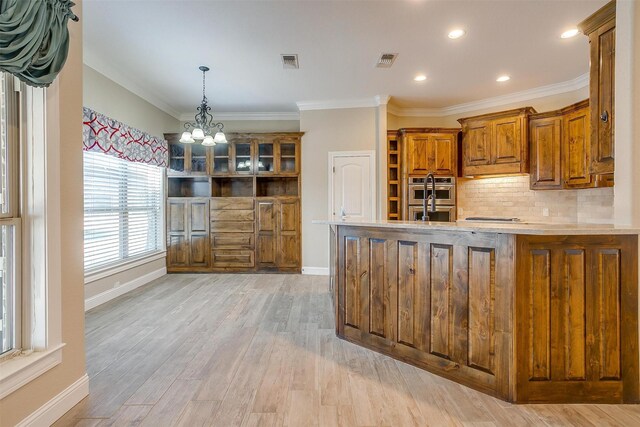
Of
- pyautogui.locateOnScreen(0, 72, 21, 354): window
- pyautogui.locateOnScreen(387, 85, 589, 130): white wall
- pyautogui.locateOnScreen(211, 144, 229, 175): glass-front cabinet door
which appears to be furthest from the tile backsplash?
pyautogui.locateOnScreen(0, 72, 21, 354): window

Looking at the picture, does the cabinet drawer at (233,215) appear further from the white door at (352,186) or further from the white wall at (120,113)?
the white door at (352,186)

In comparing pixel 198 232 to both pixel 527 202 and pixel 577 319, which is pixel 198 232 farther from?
pixel 527 202

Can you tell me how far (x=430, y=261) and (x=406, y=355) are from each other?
0.75 meters

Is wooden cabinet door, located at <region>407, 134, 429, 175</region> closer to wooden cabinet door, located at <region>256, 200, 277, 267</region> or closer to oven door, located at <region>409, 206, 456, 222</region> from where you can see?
oven door, located at <region>409, 206, 456, 222</region>

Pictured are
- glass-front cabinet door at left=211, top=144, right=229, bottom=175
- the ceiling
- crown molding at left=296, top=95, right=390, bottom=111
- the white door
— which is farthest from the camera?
glass-front cabinet door at left=211, top=144, right=229, bottom=175

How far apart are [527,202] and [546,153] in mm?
820

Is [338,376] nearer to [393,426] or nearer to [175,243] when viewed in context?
[393,426]

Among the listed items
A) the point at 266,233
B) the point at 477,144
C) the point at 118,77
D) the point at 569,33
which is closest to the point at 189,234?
the point at 266,233

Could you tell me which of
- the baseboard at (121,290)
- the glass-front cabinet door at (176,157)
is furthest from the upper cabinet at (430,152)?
the baseboard at (121,290)

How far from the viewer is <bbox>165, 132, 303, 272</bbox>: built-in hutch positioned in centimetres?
566

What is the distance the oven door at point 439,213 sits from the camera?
17.5 ft

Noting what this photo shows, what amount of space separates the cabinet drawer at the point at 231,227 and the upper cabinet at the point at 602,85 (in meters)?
4.67

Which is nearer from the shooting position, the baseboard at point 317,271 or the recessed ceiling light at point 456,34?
the recessed ceiling light at point 456,34

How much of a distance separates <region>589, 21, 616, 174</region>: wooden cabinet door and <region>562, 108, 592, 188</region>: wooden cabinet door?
87.4 inches
